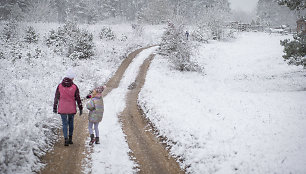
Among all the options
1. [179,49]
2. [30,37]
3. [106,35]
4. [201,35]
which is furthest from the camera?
[201,35]

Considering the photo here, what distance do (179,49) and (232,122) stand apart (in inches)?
536

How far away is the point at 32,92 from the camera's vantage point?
34.1 feet

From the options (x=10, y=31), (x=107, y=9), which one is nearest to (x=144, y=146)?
(x=10, y=31)

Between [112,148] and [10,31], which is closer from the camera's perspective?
[112,148]

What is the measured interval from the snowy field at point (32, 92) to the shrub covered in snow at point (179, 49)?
6.46 metres

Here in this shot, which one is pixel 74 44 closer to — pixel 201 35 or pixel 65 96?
pixel 65 96

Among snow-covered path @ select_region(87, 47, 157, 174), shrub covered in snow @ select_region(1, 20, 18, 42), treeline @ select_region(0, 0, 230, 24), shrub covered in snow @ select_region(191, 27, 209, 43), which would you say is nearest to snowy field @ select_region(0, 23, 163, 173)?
shrub covered in snow @ select_region(1, 20, 18, 42)

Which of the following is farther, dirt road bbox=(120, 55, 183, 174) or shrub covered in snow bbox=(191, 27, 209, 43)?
shrub covered in snow bbox=(191, 27, 209, 43)

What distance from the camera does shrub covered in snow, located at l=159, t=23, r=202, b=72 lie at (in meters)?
21.3

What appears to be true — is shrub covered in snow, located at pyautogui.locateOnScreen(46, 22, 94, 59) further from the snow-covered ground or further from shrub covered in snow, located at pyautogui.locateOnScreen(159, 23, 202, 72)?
shrub covered in snow, located at pyautogui.locateOnScreen(159, 23, 202, 72)

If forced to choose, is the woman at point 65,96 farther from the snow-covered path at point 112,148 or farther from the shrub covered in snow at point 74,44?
the shrub covered in snow at point 74,44

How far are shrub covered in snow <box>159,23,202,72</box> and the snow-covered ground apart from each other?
2.18m

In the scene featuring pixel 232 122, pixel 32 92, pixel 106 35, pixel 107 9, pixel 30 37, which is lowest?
pixel 232 122

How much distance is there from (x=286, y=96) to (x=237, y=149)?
8.08 meters
